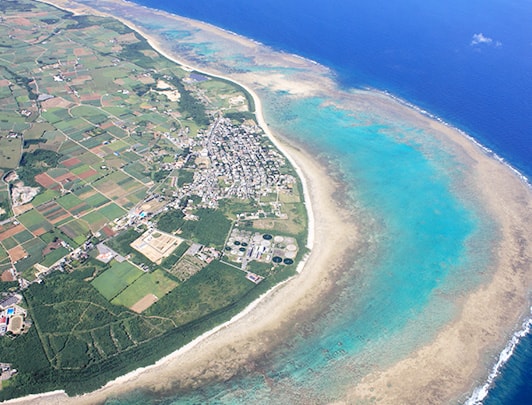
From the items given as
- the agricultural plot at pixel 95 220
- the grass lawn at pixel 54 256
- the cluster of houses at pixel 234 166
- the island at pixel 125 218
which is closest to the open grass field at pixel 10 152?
the island at pixel 125 218

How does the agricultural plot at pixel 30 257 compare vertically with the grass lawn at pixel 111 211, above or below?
below

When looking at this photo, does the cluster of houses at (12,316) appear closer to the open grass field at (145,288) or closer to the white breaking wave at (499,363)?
the open grass field at (145,288)

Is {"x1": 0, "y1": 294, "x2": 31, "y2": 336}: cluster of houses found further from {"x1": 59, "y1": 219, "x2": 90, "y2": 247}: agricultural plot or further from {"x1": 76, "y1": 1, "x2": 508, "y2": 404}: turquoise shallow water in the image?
{"x1": 76, "y1": 1, "x2": 508, "y2": 404}: turquoise shallow water

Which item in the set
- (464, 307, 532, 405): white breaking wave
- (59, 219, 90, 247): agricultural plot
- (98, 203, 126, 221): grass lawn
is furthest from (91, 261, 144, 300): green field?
(464, 307, 532, 405): white breaking wave

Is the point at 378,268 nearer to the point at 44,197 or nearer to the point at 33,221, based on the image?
the point at 33,221

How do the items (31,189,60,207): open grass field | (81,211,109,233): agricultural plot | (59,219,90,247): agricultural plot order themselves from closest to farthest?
(59,219,90,247): agricultural plot
(81,211,109,233): agricultural plot
(31,189,60,207): open grass field

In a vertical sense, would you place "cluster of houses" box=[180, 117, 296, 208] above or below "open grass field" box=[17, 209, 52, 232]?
above

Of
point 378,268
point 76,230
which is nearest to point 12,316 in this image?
point 76,230
